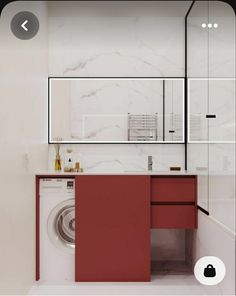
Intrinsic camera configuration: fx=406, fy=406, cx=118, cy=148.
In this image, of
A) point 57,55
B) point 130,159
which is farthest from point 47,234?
point 57,55

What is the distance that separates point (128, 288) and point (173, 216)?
0.56 meters

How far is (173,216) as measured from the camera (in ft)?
9.11

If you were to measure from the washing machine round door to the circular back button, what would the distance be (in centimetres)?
197

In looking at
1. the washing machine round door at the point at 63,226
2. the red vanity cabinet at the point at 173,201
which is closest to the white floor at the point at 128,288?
the washing machine round door at the point at 63,226

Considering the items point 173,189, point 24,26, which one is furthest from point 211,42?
point 24,26

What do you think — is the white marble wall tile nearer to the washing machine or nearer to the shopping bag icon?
the shopping bag icon

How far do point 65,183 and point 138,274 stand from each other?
2.57ft

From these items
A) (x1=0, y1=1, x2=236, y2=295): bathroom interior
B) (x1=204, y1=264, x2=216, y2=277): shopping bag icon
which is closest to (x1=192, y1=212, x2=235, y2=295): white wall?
(x1=0, y1=1, x2=236, y2=295): bathroom interior

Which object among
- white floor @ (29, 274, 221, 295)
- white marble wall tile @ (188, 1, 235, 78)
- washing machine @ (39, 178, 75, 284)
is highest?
white marble wall tile @ (188, 1, 235, 78)

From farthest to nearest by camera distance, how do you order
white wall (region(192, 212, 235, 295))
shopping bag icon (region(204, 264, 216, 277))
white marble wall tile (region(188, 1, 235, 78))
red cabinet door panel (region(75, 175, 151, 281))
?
red cabinet door panel (region(75, 175, 151, 281)) → white marble wall tile (region(188, 1, 235, 78)) → white wall (region(192, 212, 235, 295)) → shopping bag icon (region(204, 264, 216, 277))

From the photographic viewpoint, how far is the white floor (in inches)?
Result: 99.7

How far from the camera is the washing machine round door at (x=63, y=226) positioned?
277cm

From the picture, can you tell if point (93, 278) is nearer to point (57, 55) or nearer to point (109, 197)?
point (109, 197)

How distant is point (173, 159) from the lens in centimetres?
326
